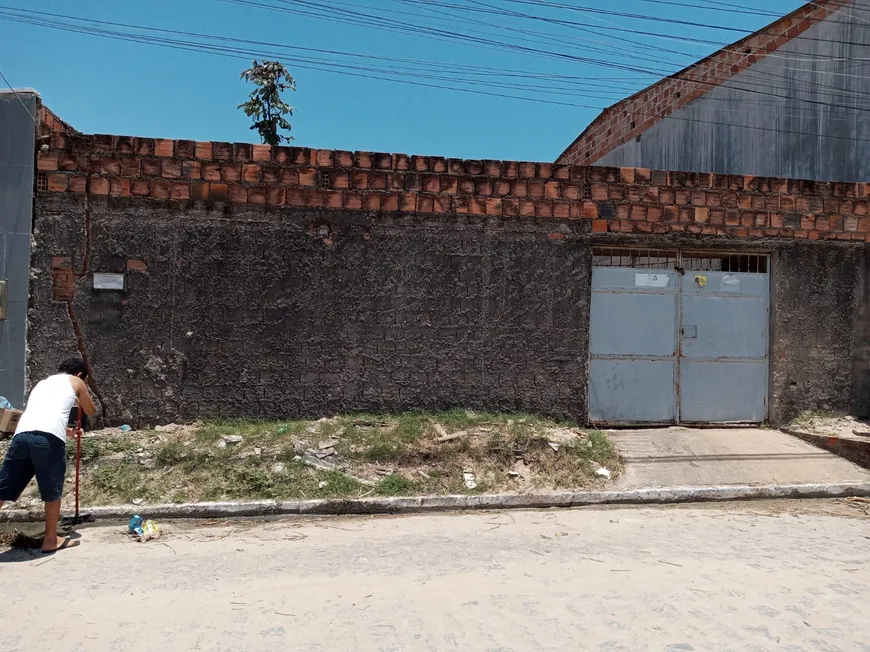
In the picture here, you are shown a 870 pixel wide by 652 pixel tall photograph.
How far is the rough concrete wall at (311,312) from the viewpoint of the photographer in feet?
22.2

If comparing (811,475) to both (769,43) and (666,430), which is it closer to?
(666,430)

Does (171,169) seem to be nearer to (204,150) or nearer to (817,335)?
(204,150)

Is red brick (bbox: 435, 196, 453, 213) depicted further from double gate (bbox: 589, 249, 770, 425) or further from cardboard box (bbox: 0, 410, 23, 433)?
cardboard box (bbox: 0, 410, 23, 433)

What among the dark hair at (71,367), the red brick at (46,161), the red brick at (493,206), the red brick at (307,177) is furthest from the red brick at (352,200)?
the dark hair at (71,367)

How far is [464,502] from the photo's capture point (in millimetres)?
5809

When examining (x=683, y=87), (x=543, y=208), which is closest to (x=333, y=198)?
(x=543, y=208)

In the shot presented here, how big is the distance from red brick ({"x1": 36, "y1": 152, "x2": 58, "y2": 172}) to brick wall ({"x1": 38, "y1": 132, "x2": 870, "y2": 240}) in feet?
0.05

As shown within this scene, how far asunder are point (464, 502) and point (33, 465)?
3.37 m

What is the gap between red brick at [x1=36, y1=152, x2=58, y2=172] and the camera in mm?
6660

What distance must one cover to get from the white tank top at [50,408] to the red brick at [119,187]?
8.42 ft

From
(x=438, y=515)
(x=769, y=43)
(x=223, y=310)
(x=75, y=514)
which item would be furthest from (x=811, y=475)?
(x=769, y=43)

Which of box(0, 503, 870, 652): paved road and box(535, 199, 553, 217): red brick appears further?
box(535, 199, 553, 217): red brick

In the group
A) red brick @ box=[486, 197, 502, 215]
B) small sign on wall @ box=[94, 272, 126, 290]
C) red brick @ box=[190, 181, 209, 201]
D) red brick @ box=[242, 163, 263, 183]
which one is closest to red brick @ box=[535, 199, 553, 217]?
red brick @ box=[486, 197, 502, 215]

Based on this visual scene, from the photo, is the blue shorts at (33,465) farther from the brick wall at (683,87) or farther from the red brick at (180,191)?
the brick wall at (683,87)
